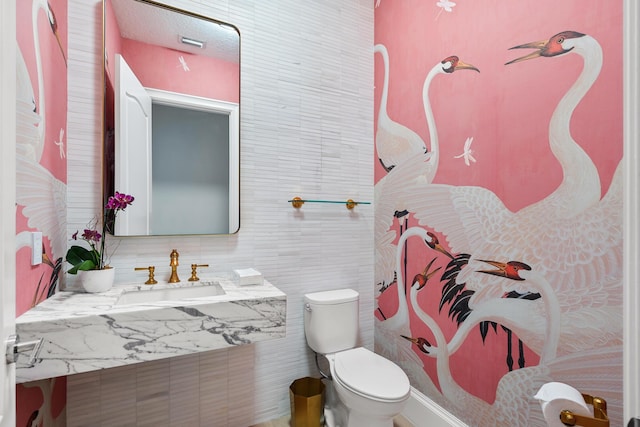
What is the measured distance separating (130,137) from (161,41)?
51 centimetres

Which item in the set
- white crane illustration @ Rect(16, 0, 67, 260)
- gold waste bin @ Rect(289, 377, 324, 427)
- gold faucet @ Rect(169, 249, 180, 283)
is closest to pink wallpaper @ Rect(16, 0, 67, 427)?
white crane illustration @ Rect(16, 0, 67, 260)

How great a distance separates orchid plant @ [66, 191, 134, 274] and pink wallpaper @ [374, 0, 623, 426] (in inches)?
58.5

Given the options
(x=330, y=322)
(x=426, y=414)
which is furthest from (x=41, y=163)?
(x=426, y=414)

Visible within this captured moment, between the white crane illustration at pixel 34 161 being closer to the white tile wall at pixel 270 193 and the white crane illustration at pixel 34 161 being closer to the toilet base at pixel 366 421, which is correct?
the white tile wall at pixel 270 193

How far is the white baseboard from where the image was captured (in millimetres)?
1546

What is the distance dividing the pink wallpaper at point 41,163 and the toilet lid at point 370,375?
122cm

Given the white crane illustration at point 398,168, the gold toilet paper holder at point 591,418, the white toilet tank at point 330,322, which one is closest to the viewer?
the gold toilet paper holder at point 591,418

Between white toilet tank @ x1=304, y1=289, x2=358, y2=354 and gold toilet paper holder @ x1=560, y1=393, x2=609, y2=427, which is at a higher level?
gold toilet paper holder @ x1=560, y1=393, x2=609, y2=427

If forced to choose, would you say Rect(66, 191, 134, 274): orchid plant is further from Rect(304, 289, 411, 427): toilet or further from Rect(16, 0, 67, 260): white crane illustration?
Rect(304, 289, 411, 427): toilet

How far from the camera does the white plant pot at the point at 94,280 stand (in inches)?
51.0

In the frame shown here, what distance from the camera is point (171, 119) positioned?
156cm

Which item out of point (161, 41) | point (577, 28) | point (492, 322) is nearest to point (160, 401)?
point (492, 322)

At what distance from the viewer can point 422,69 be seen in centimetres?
170

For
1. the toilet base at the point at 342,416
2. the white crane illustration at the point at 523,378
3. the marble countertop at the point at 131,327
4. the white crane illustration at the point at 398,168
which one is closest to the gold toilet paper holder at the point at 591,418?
the white crane illustration at the point at 523,378
